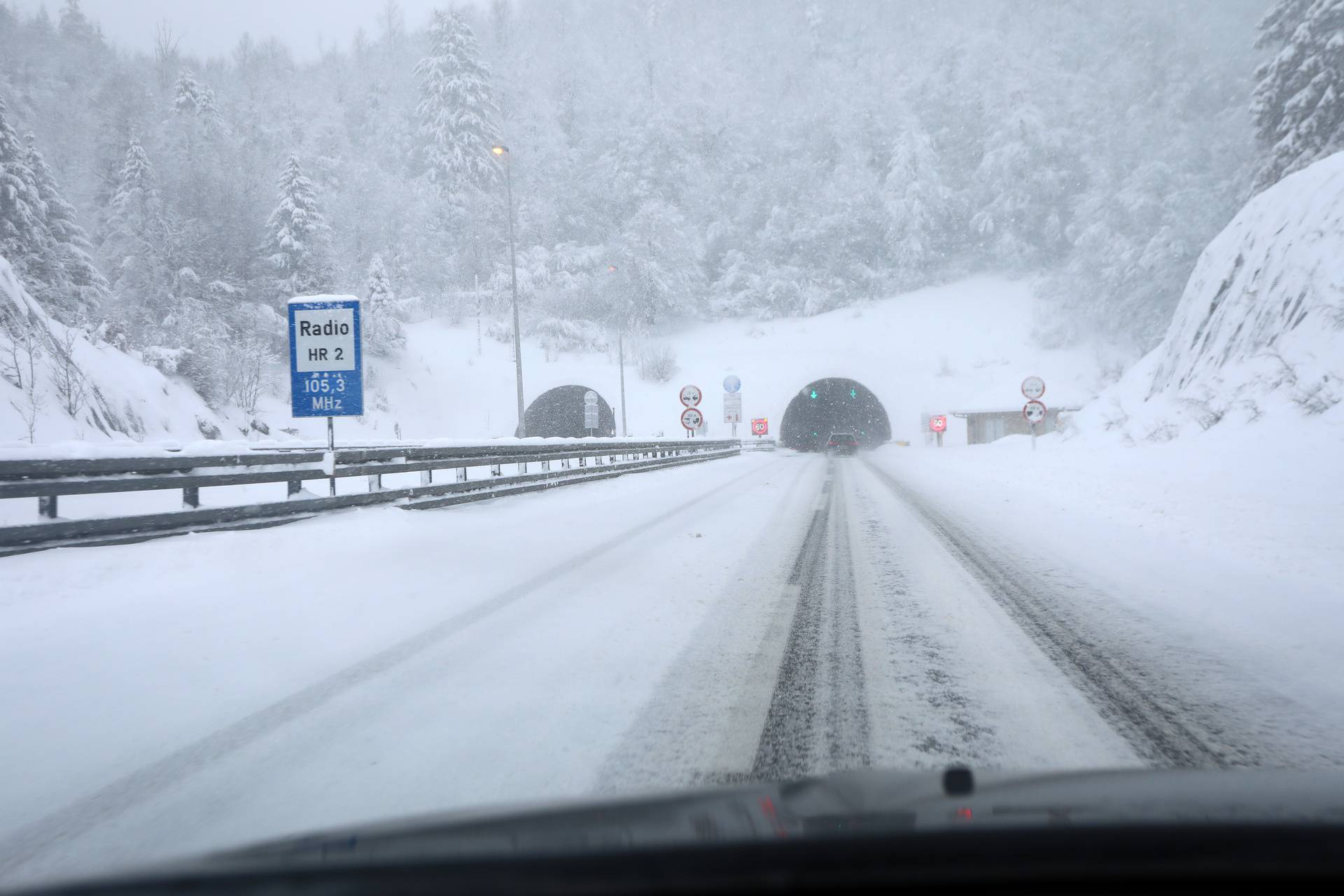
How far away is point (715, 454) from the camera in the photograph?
116ft

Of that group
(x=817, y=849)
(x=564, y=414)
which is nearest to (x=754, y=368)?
(x=564, y=414)

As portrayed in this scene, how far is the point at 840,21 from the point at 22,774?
340ft

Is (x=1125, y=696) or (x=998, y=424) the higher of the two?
(x=998, y=424)

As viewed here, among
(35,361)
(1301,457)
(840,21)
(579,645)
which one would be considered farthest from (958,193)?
(579,645)

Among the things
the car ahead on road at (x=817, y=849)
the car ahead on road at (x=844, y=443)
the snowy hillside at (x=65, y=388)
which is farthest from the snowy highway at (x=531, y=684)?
the car ahead on road at (x=844, y=443)

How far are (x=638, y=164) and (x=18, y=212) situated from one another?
4719 centimetres

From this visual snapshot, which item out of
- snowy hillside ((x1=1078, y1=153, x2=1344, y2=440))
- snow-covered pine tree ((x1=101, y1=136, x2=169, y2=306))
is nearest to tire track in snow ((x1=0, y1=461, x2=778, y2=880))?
snowy hillside ((x1=1078, y1=153, x2=1344, y2=440))

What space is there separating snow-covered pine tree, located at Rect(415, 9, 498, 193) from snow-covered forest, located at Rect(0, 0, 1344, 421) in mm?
295

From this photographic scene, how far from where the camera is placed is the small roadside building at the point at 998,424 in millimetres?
44938

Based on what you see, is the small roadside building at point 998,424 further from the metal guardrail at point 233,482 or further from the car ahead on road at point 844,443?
the metal guardrail at point 233,482

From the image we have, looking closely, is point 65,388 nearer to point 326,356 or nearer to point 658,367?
point 326,356

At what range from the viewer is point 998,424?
150 ft

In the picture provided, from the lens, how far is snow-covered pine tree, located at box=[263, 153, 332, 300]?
151 ft

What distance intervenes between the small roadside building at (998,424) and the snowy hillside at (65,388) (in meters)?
40.6
